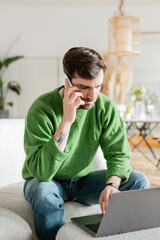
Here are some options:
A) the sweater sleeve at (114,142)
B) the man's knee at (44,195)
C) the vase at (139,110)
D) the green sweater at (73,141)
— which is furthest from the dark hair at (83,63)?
the vase at (139,110)

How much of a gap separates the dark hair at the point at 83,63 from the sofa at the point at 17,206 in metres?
0.62

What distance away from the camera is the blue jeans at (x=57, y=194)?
1.57 meters

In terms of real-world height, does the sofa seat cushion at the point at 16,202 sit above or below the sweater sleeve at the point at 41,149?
below

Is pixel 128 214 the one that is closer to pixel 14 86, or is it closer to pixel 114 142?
pixel 114 142

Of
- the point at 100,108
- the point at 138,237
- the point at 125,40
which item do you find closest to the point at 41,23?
the point at 125,40

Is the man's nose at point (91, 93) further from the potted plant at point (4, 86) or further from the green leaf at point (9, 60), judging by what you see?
the green leaf at point (9, 60)

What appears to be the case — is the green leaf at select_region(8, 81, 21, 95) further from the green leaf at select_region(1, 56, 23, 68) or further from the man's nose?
the man's nose

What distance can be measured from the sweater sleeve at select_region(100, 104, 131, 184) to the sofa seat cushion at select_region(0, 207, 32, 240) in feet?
1.53

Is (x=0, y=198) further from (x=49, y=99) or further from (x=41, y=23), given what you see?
(x=41, y=23)

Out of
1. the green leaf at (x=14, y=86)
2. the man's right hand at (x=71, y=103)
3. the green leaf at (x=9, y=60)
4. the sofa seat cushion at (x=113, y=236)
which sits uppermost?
the man's right hand at (x=71, y=103)

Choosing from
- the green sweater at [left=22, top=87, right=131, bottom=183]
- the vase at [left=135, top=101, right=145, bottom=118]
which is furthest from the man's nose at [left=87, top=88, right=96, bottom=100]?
the vase at [left=135, top=101, right=145, bottom=118]

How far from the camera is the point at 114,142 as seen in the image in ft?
6.13

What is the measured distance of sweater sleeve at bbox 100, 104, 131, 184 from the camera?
180cm

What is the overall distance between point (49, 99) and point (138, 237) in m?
0.76
